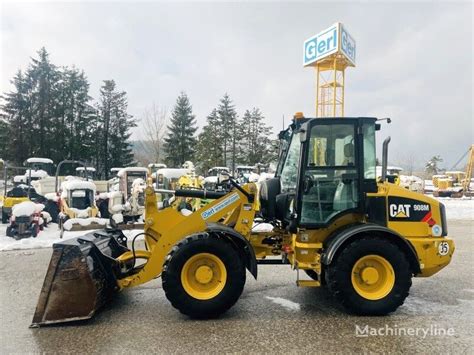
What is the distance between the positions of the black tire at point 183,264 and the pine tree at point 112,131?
38.0 m

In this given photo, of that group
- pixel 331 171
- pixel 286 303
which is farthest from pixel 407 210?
pixel 286 303

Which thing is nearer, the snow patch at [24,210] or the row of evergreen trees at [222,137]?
the snow patch at [24,210]

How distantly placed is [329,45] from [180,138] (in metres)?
23.6

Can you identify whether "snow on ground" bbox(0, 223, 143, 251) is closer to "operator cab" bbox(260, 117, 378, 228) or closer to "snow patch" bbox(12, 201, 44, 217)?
"snow patch" bbox(12, 201, 44, 217)

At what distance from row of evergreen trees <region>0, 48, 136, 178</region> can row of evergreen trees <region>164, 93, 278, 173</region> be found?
4.94 metres

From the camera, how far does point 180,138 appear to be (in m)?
43.2

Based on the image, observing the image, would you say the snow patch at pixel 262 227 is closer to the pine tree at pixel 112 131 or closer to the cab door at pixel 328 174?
the cab door at pixel 328 174

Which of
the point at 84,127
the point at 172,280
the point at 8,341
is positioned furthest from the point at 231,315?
the point at 84,127

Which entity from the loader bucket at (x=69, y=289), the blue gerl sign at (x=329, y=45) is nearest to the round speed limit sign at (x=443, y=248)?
the loader bucket at (x=69, y=289)

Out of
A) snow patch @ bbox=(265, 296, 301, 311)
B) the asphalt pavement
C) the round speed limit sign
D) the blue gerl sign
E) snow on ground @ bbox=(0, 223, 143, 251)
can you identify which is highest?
the blue gerl sign

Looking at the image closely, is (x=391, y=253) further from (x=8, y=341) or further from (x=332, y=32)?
(x=332, y=32)

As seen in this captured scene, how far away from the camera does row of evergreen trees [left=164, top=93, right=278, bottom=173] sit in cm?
4191

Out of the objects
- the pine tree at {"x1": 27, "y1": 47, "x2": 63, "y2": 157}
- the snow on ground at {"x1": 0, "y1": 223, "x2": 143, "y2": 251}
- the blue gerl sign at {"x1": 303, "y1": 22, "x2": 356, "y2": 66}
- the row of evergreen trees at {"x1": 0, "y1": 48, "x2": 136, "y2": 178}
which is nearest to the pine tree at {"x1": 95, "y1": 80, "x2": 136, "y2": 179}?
the row of evergreen trees at {"x1": 0, "y1": 48, "x2": 136, "y2": 178}

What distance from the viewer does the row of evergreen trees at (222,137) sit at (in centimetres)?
4191
